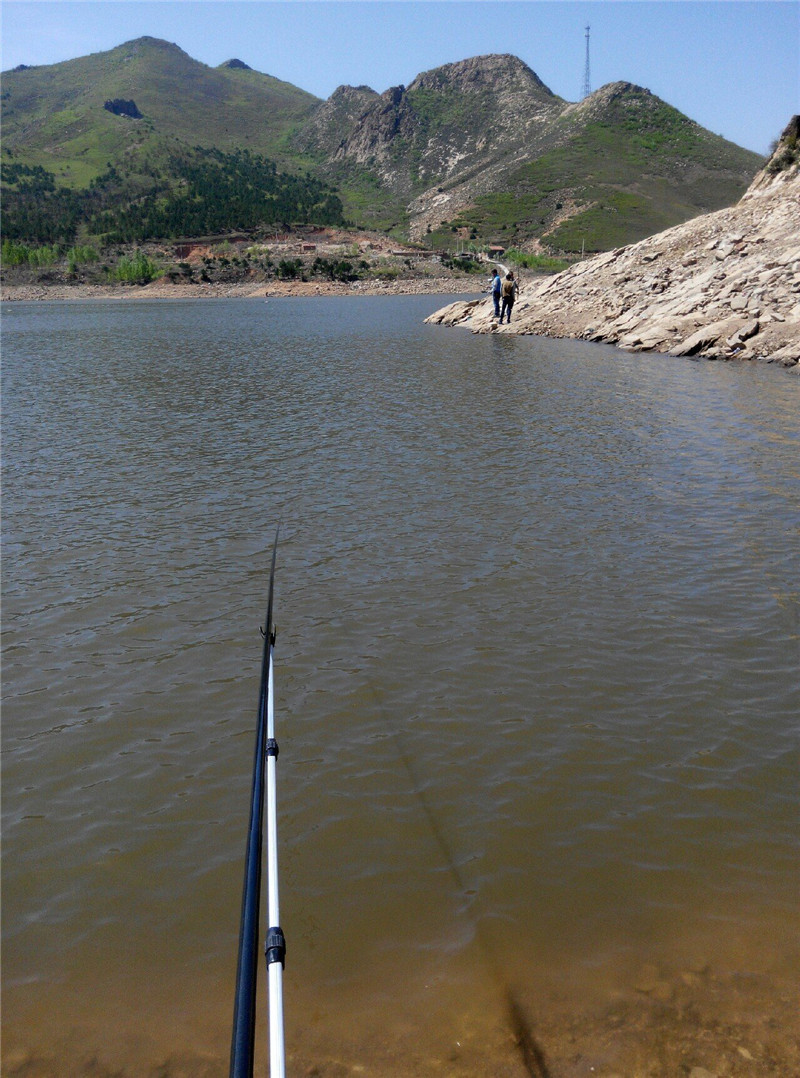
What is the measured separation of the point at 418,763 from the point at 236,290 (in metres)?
127

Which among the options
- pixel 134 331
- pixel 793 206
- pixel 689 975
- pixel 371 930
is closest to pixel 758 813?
pixel 689 975

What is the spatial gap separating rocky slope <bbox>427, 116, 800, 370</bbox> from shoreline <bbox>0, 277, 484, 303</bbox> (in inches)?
2978

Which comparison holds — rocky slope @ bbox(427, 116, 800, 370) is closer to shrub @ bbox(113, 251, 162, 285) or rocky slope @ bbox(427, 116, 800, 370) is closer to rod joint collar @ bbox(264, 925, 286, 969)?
rod joint collar @ bbox(264, 925, 286, 969)

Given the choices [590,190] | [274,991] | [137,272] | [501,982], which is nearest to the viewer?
[274,991]

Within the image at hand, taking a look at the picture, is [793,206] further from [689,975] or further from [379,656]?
[689,975]

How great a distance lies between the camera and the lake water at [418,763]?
13.9ft

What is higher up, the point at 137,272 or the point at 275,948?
the point at 137,272

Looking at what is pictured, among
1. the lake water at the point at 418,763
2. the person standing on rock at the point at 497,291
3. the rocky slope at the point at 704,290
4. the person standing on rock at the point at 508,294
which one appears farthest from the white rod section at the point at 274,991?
the person standing on rock at the point at 497,291

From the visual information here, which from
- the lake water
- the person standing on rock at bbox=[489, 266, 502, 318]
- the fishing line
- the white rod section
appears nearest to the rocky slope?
the person standing on rock at bbox=[489, 266, 502, 318]

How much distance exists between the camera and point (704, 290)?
32.8 m

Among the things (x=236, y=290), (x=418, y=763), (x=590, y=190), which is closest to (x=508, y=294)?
(x=418, y=763)

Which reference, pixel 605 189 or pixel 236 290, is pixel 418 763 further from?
pixel 605 189

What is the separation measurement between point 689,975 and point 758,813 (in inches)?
65.5

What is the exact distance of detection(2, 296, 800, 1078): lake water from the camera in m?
4.25
